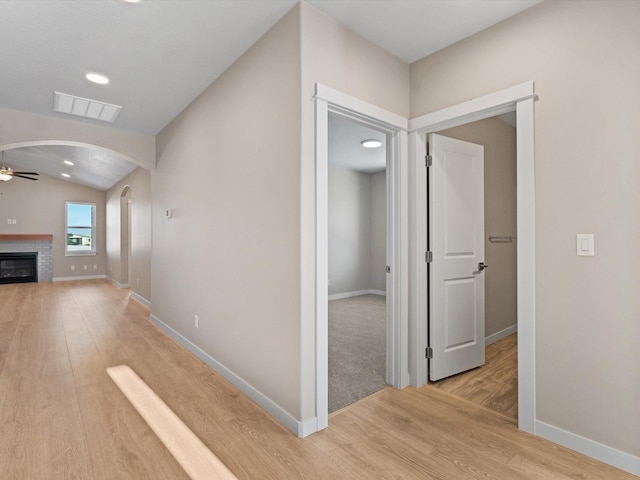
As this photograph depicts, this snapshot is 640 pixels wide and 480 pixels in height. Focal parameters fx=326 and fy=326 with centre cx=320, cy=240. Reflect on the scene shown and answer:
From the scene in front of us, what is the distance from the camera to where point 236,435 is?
6.49 feet

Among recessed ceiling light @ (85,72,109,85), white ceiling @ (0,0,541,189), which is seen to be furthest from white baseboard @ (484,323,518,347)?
recessed ceiling light @ (85,72,109,85)

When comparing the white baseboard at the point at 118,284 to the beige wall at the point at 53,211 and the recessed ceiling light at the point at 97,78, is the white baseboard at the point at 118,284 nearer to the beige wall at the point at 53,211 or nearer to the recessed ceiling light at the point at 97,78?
the beige wall at the point at 53,211

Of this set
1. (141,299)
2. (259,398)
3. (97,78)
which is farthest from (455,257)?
(141,299)

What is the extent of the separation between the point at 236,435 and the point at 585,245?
230 centimetres

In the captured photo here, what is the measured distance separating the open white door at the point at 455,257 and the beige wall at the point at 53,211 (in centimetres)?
1045

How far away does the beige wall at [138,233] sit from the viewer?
5738 mm

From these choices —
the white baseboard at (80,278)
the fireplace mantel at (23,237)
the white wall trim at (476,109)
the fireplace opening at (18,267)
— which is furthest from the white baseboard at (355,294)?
the fireplace opening at (18,267)

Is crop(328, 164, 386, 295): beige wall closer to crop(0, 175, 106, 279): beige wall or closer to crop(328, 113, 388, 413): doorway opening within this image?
crop(328, 113, 388, 413): doorway opening

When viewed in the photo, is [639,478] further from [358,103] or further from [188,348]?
[188,348]

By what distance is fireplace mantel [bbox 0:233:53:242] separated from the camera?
8242 mm

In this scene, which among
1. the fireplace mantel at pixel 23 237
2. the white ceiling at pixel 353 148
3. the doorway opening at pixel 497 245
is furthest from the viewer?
the fireplace mantel at pixel 23 237

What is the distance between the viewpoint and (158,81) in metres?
3.03

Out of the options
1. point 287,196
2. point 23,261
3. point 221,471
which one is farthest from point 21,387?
point 23,261

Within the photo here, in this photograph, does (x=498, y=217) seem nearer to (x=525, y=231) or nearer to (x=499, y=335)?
(x=499, y=335)
